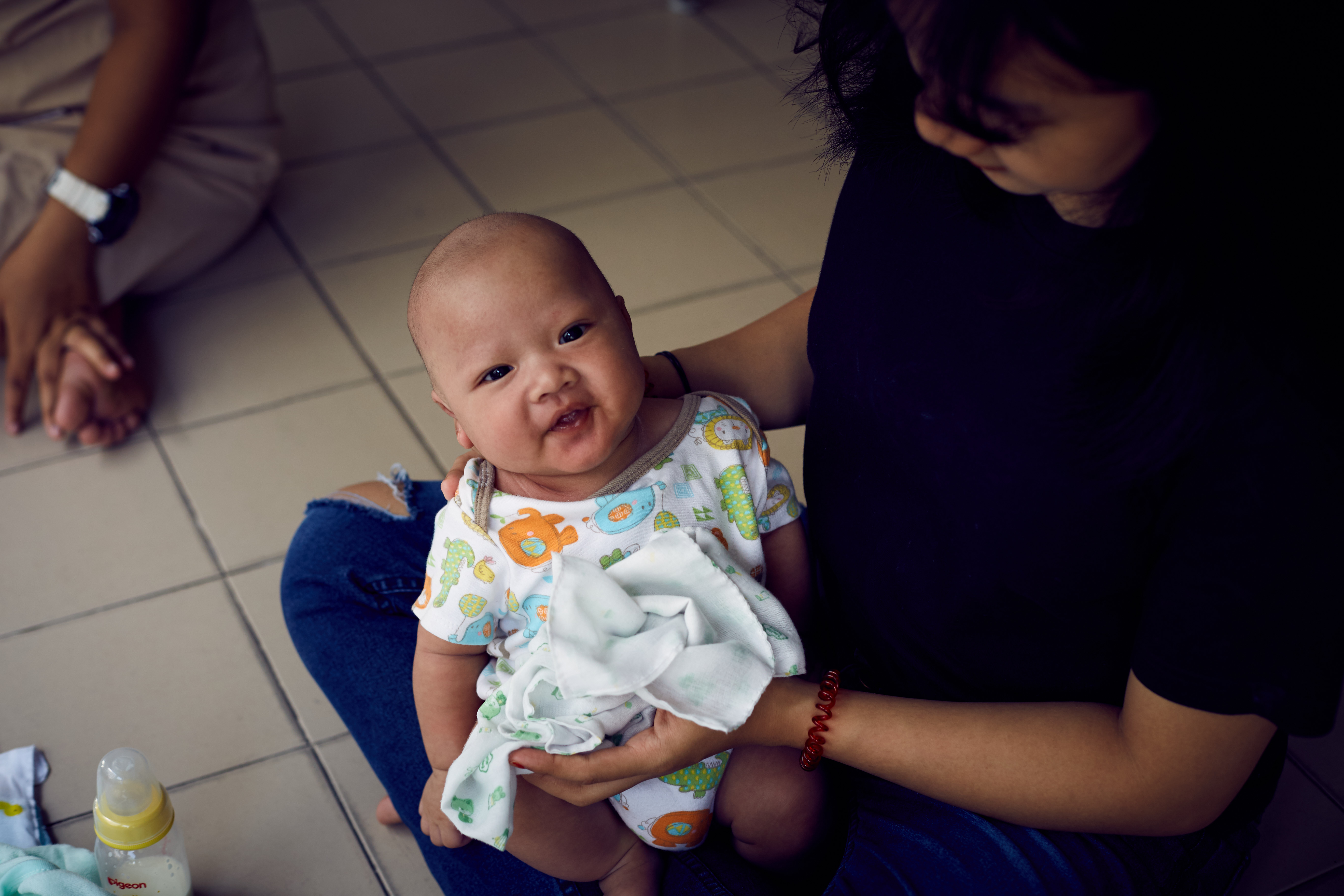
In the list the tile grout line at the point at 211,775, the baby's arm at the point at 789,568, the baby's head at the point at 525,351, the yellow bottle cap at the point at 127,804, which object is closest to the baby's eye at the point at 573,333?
the baby's head at the point at 525,351

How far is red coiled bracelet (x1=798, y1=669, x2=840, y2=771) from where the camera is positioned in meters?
0.88

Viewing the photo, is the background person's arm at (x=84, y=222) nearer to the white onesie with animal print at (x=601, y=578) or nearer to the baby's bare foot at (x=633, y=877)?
the white onesie with animal print at (x=601, y=578)

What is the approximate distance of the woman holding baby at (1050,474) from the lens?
61 cm

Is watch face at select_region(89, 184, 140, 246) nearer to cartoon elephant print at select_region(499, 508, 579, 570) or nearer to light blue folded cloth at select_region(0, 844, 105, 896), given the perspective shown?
light blue folded cloth at select_region(0, 844, 105, 896)

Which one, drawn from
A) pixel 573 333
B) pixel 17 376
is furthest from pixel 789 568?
pixel 17 376

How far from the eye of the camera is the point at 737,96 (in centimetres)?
279

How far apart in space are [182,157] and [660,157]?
3.43ft

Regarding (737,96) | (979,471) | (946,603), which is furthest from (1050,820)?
(737,96)

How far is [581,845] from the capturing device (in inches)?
38.2

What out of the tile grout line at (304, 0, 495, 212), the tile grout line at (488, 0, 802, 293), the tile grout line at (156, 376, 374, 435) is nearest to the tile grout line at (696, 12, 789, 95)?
the tile grout line at (488, 0, 802, 293)

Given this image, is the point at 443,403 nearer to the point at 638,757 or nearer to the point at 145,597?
the point at 638,757

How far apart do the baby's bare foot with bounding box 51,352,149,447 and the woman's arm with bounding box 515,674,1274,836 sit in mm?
1311

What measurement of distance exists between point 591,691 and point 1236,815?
552mm

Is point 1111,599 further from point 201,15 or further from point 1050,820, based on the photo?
point 201,15
